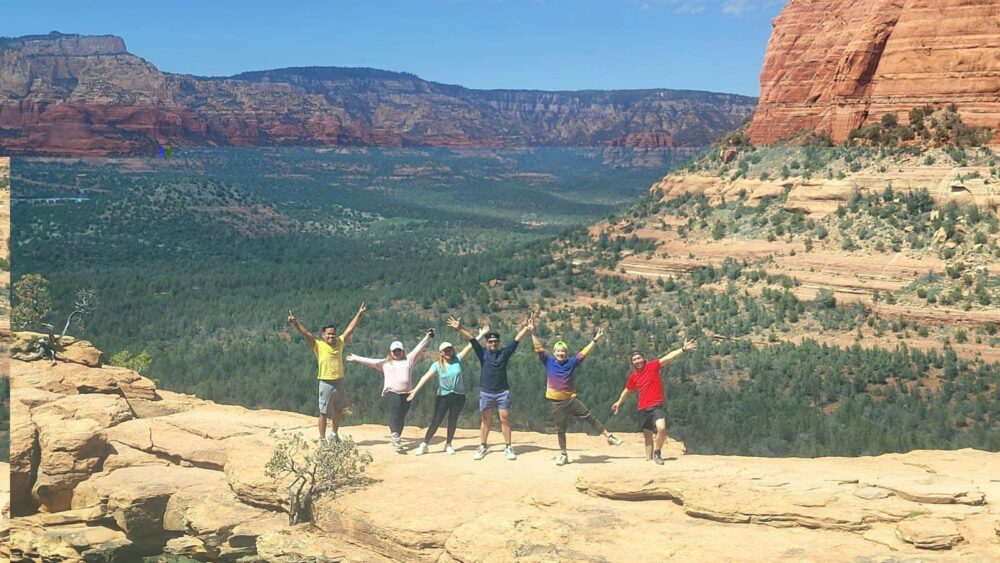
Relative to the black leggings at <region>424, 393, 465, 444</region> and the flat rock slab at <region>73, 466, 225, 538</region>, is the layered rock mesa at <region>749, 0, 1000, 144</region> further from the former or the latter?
the flat rock slab at <region>73, 466, 225, 538</region>

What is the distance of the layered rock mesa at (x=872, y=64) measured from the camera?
41688 millimetres

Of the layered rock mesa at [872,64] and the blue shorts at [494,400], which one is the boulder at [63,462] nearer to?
the blue shorts at [494,400]

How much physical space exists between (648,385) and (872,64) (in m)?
38.3

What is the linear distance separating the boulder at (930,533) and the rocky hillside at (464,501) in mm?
18

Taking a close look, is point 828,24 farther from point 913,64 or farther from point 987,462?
point 987,462

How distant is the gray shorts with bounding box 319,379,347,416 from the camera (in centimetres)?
1530

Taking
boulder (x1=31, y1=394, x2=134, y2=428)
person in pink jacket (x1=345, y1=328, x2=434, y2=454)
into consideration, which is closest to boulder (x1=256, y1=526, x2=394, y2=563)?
person in pink jacket (x1=345, y1=328, x2=434, y2=454)

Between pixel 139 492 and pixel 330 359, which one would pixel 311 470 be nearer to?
pixel 330 359

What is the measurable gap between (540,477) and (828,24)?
47744 mm

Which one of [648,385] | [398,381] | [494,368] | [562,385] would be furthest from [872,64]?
[398,381]

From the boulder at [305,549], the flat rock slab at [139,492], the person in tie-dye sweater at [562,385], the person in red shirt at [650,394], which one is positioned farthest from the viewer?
the flat rock slab at [139,492]

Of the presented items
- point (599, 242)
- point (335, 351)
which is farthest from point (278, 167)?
point (335, 351)

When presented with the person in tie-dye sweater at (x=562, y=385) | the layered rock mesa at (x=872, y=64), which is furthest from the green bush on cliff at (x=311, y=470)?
the layered rock mesa at (x=872, y=64)

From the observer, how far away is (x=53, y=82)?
132 m
